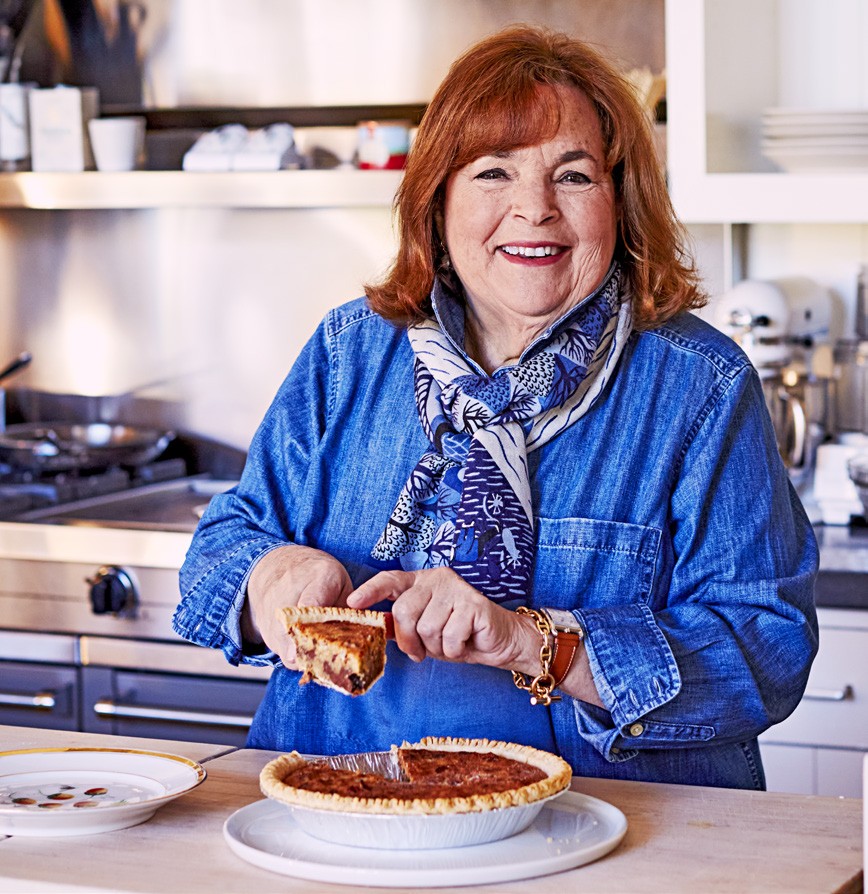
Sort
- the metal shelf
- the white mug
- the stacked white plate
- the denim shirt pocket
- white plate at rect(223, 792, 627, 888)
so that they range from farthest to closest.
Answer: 1. the white mug
2. the metal shelf
3. the stacked white plate
4. the denim shirt pocket
5. white plate at rect(223, 792, 627, 888)

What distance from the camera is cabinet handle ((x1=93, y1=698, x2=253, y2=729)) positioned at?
2531mm

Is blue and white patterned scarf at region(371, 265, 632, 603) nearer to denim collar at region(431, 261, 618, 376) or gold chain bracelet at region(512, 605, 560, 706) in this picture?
denim collar at region(431, 261, 618, 376)

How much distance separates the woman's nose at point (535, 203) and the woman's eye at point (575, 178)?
0.02 metres

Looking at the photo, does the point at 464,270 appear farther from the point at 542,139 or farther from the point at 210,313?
the point at 210,313

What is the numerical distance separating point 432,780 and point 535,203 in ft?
2.12

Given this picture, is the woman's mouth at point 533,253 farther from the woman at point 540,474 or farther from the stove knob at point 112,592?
the stove knob at point 112,592

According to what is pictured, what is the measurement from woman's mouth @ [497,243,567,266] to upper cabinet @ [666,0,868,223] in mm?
1038

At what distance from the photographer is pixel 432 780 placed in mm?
1206

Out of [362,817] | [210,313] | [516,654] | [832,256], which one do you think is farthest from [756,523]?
[210,313]

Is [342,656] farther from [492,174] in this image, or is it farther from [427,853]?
[492,174]

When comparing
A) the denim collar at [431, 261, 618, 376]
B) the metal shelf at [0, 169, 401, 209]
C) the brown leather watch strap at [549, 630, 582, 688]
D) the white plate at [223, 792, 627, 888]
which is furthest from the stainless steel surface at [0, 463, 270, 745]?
the white plate at [223, 792, 627, 888]

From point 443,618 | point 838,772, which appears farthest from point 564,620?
point 838,772

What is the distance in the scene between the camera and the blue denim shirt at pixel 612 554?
141 centimetres

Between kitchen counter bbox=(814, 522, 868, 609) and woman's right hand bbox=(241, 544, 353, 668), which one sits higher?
woman's right hand bbox=(241, 544, 353, 668)
